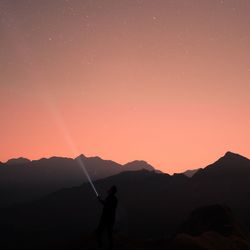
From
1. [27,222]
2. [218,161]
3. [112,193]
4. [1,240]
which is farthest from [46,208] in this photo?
[112,193]

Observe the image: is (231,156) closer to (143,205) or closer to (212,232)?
(143,205)

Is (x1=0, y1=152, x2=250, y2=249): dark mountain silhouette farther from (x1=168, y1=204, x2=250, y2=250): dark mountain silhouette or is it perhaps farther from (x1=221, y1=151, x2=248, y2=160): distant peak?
(x1=168, y1=204, x2=250, y2=250): dark mountain silhouette

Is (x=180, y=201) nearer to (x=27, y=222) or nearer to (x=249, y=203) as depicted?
(x=249, y=203)

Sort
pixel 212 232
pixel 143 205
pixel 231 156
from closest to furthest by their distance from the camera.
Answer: pixel 212 232, pixel 143 205, pixel 231 156

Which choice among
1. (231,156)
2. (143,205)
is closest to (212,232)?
(143,205)

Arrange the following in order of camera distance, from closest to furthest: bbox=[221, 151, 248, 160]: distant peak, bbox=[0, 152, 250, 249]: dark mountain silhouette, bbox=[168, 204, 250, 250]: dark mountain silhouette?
1. bbox=[168, 204, 250, 250]: dark mountain silhouette
2. bbox=[0, 152, 250, 249]: dark mountain silhouette
3. bbox=[221, 151, 248, 160]: distant peak

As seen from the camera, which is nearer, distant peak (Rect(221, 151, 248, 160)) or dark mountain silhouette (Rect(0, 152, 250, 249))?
dark mountain silhouette (Rect(0, 152, 250, 249))

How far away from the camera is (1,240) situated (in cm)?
9806

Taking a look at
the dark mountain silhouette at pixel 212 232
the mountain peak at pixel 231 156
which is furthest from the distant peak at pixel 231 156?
the dark mountain silhouette at pixel 212 232

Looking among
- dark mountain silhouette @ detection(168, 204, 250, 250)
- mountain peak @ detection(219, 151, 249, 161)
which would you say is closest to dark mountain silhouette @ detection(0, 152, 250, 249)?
mountain peak @ detection(219, 151, 249, 161)

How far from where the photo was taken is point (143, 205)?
111 metres

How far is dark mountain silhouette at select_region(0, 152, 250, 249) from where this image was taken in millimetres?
92750

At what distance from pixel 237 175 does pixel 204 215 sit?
68821 mm

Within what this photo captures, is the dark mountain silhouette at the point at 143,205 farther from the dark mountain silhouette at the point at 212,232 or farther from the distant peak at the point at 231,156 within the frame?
the dark mountain silhouette at the point at 212,232
